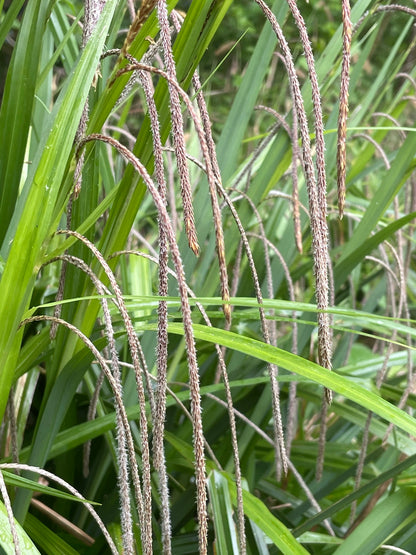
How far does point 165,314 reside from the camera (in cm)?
42

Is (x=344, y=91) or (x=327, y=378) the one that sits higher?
(x=344, y=91)

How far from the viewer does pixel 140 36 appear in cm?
48

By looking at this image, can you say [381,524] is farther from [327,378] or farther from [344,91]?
[344,91]

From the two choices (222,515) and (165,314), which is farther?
(222,515)

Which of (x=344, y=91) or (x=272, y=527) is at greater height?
(x=344, y=91)

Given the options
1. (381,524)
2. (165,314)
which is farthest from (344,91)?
(381,524)

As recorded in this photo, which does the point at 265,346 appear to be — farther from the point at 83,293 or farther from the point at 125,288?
the point at 125,288

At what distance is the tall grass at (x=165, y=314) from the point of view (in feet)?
1.35

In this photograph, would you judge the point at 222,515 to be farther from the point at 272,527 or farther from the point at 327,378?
the point at 327,378

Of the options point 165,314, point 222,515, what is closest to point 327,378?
point 165,314

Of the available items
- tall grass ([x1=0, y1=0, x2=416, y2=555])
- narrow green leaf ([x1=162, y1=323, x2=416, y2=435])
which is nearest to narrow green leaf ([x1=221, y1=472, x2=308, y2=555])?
tall grass ([x1=0, y1=0, x2=416, y2=555])

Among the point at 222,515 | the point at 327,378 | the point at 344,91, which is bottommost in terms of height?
the point at 222,515

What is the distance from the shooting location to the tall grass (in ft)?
1.35

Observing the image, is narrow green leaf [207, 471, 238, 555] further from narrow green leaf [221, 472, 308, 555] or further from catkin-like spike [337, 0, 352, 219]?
catkin-like spike [337, 0, 352, 219]
